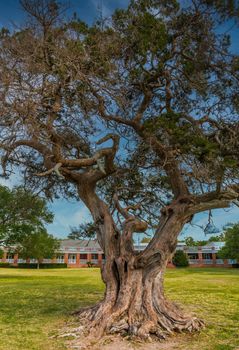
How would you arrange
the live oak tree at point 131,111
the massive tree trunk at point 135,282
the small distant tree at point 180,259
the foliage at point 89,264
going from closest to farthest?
the live oak tree at point 131,111 → the massive tree trunk at point 135,282 → the small distant tree at point 180,259 → the foliage at point 89,264

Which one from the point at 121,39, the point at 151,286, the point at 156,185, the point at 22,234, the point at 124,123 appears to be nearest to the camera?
the point at 121,39

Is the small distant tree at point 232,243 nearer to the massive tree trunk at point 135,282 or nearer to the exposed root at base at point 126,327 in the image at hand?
the massive tree trunk at point 135,282

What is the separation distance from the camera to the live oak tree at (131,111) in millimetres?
6254

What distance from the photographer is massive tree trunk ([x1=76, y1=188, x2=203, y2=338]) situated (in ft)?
22.1

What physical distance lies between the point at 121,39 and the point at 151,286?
5.54 m

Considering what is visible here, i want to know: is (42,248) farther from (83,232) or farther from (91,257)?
(83,232)

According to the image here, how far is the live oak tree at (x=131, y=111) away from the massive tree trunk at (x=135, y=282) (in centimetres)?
2

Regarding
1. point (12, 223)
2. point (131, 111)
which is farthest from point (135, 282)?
point (12, 223)

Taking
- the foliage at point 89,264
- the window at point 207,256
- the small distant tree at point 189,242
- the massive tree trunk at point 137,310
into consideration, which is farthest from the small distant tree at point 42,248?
the massive tree trunk at point 137,310

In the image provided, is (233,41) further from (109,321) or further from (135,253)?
(109,321)

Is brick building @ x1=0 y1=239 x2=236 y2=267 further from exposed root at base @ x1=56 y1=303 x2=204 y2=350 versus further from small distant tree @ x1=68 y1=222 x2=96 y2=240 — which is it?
exposed root at base @ x1=56 y1=303 x2=204 y2=350

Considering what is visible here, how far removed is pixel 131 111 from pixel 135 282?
4.10 metres

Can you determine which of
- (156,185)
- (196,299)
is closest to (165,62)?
(156,185)

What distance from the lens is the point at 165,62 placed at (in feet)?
22.4
